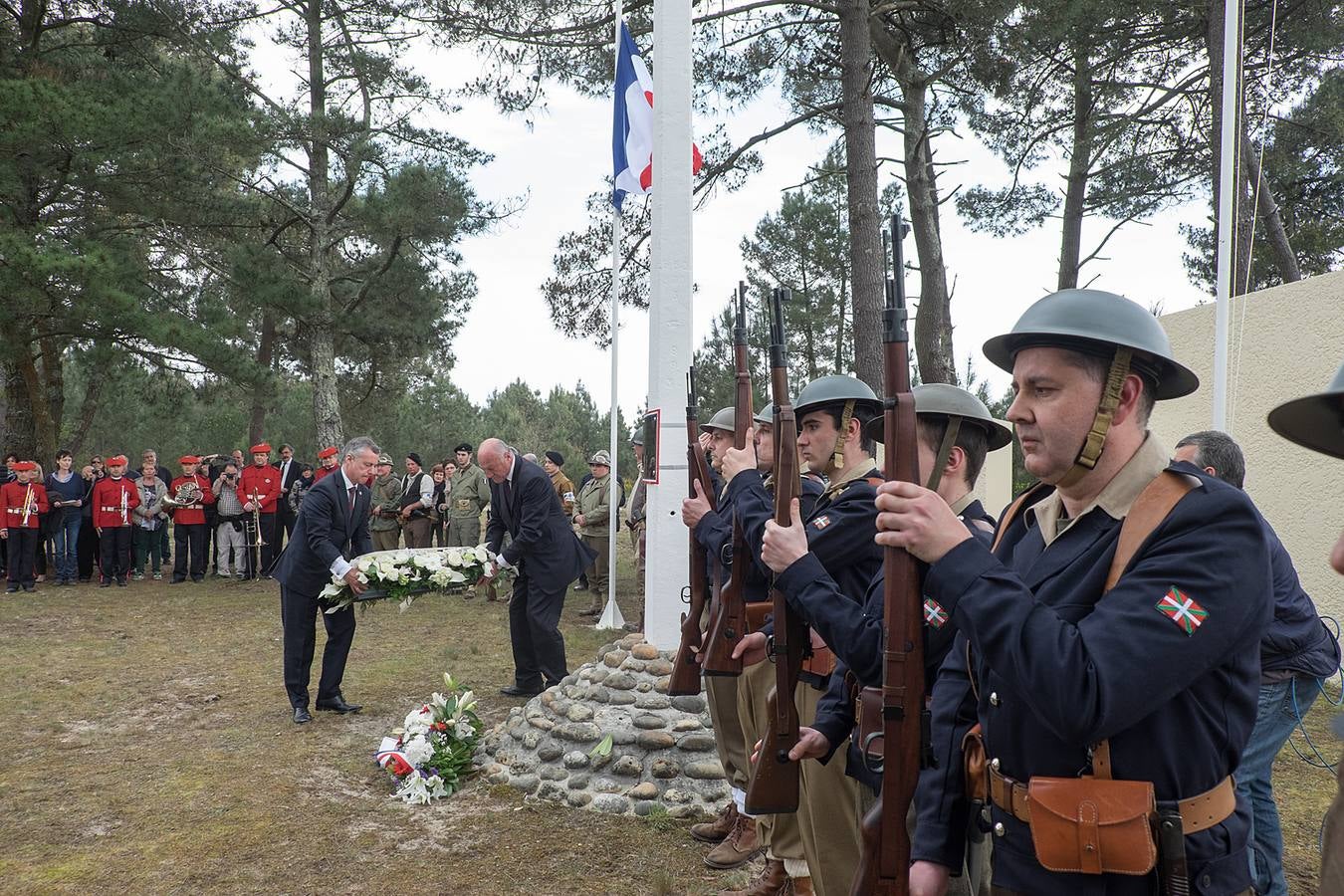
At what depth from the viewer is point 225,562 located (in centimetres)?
1666

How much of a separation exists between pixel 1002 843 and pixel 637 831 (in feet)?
11.9

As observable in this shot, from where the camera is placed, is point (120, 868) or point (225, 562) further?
point (225, 562)

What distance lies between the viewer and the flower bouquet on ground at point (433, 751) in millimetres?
6055

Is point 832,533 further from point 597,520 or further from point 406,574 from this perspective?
point 597,520

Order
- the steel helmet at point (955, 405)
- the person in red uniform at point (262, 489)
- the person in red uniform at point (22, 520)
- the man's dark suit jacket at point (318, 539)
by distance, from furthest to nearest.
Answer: the person in red uniform at point (262, 489) → the person in red uniform at point (22, 520) → the man's dark suit jacket at point (318, 539) → the steel helmet at point (955, 405)

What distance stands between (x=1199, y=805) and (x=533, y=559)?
677 cm

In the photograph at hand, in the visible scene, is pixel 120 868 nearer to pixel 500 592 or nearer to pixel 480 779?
pixel 480 779

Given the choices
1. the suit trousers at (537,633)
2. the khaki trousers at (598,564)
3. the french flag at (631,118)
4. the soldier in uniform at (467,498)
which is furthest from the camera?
the soldier in uniform at (467,498)

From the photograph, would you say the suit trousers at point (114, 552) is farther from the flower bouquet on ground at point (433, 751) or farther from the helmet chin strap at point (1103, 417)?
the helmet chin strap at point (1103, 417)

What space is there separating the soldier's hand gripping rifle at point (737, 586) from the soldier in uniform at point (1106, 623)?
2105 mm

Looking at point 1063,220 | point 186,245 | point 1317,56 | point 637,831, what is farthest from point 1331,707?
point 186,245

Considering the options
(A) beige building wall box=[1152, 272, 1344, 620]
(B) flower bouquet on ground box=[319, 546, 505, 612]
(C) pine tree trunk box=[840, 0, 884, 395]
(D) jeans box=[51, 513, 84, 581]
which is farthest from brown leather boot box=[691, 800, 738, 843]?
(D) jeans box=[51, 513, 84, 581]

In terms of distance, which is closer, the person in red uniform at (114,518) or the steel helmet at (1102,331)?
the steel helmet at (1102,331)

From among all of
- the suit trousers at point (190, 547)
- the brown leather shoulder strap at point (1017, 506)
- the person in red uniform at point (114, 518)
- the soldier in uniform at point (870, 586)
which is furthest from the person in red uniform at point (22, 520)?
the brown leather shoulder strap at point (1017, 506)
